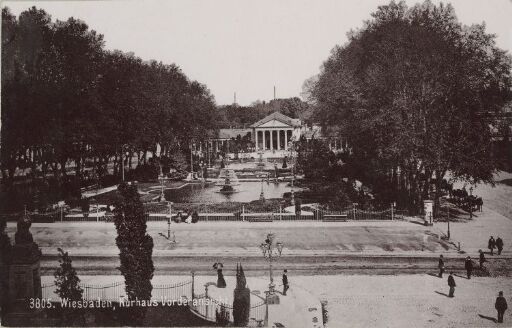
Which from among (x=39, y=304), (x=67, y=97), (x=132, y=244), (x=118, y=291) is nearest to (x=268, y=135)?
(x=67, y=97)

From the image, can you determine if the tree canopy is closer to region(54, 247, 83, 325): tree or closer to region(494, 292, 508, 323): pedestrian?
region(54, 247, 83, 325): tree

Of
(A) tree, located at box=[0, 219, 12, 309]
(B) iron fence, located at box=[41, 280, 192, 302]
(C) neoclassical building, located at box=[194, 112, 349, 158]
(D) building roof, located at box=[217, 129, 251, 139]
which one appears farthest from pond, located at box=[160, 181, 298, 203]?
(D) building roof, located at box=[217, 129, 251, 139]

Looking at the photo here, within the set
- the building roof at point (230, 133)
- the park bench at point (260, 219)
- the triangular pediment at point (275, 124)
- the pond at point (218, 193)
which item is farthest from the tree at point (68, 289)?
the triangular pediment at point (275, 124)

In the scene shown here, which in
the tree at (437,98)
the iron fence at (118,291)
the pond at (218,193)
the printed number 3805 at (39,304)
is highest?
the tree at (437,98)

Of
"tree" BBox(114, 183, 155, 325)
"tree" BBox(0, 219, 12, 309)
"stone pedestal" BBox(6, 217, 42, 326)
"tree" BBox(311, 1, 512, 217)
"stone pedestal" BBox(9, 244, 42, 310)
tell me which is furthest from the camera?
"tree" BBox(311, 1, 512, 217)

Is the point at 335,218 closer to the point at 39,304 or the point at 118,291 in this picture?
the point at 118,291

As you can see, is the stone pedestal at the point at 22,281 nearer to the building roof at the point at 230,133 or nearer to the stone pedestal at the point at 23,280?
the stone pedestal at the point at 23,280
